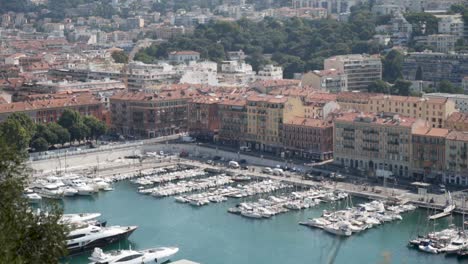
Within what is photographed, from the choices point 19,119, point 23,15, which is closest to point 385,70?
point 19,119

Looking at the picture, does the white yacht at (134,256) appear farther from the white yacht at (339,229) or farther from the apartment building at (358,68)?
the apartment building at (358,68)

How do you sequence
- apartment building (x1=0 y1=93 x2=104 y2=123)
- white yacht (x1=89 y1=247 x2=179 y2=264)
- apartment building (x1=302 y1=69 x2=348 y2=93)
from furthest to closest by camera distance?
apartment building (x1=302 y1=69 x2=348 y2=93), apartment building (x1=0 y1=93 x2=104 y2=123), white yacht (x1=89 y1=247 x2=179 y2=264)

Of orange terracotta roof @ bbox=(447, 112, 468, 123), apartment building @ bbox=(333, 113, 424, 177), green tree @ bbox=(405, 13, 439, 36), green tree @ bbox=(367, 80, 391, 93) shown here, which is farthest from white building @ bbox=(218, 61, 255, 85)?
orange terracotta roof @ bbox=(447, 112, 468, 123)

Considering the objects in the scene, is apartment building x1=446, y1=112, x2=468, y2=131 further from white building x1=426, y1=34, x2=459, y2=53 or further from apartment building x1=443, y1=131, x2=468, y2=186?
white building x1=426, y1=34, x2=459, y2=53

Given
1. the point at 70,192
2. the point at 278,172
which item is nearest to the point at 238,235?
the point at 70,192

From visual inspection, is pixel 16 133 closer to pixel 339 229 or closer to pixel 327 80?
pixel 339 229

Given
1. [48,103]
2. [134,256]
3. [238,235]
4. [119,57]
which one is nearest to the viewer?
[134,256]

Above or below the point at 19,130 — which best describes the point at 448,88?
above
